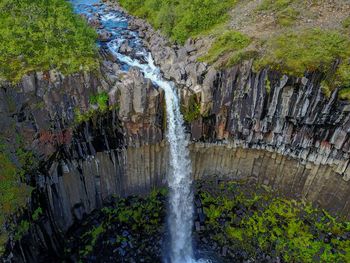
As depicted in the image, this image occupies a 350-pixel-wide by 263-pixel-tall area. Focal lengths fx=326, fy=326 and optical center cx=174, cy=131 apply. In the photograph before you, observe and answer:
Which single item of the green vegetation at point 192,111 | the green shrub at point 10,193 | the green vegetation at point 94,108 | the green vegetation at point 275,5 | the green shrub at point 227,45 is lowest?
the green shrub at point 10,193

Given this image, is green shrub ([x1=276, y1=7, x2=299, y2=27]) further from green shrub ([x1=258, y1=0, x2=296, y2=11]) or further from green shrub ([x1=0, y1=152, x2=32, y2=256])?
green shrub ([x1=0, y1=152, x2=32, y2=256])

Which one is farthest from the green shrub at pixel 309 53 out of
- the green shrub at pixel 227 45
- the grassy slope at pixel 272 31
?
the green shrub at pixel 227 45

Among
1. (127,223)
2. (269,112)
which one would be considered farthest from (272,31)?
(127,223)

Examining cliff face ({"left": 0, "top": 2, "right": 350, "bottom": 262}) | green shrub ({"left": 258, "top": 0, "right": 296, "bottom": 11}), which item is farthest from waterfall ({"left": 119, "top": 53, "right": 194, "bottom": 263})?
green shrub ({"left": 258, "top": 0, "right": 296, "bottom": 11})

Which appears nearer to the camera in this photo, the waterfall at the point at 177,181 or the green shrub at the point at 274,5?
the waterfall at the point at 177,181

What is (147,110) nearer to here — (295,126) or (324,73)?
(295,126)

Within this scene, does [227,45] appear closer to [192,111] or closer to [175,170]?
[192,111]

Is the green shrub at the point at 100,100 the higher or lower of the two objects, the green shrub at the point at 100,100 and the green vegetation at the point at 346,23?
the lower

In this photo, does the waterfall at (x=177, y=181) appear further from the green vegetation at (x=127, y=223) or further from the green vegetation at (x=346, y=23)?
the green vegetation at (x=346, y=23)
